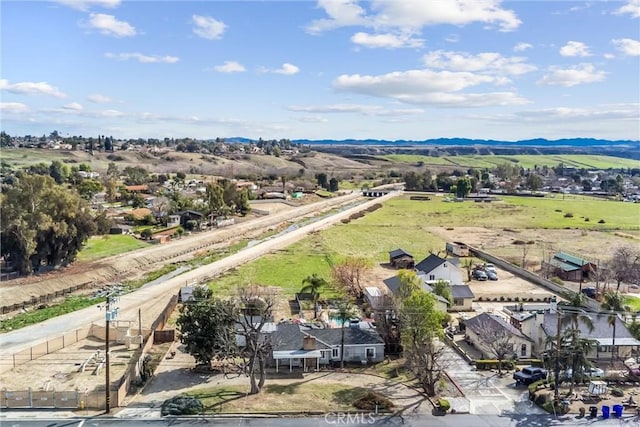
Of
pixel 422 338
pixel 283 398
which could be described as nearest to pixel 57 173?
pixel 283 398

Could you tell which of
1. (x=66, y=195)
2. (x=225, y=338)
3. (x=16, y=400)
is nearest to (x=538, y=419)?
(x=225, y=338)

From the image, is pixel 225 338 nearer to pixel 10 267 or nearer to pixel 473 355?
pixel 473 355

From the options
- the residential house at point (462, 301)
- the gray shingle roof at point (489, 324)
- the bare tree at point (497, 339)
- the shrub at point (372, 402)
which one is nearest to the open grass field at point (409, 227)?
the residential house at point (462, 301)

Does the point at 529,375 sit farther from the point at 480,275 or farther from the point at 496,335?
the point at 480,275

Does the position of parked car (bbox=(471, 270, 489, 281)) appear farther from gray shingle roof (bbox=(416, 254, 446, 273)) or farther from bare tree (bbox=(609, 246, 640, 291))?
bare tree (bbox=(609, 246, 640, 291))

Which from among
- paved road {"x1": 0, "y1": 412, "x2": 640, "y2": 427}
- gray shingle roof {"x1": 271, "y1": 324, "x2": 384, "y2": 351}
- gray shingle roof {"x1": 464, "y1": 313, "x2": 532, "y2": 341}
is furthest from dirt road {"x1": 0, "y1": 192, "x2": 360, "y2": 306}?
gray shingle roof {"x1": 464, "y1": 313, "x2": 532, "y2": 341}

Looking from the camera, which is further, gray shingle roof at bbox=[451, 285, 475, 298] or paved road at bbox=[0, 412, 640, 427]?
gray shingle roof at bbox=[451, 285, 475, 298]
